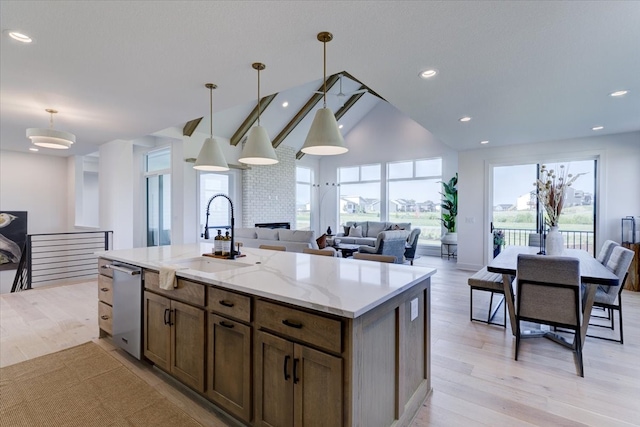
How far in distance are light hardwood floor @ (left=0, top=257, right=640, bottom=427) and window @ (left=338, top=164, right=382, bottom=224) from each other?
629cm

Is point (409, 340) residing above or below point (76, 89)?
below

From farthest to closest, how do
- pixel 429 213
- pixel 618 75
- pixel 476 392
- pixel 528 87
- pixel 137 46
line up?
1. pixel 429 213
2. pixel 528 87
3. pixel 618 75
4. pixel 137 46
5. pixel 476 392

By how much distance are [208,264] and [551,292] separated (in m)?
2.90

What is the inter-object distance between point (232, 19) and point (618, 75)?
138 inches

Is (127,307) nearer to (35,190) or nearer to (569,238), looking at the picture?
(35,190)

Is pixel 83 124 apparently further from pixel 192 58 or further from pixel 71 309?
pixel 192 58

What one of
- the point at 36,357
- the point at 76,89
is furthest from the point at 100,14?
the point at 36,357

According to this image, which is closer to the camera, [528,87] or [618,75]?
[618,75]

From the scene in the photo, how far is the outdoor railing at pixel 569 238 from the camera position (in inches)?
258

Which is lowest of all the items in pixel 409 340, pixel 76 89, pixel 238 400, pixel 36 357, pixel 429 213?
pixel 36 357

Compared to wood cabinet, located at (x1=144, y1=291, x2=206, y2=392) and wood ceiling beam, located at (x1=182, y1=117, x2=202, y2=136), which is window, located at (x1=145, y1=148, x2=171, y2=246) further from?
wood cabinet, located at (x1=144, y1=291, x2=206, y2=392)

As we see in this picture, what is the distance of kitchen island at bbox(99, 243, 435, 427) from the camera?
4.55 ft

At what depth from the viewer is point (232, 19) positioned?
209cm

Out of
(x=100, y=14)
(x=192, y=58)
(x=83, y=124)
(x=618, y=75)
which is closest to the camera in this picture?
(x=100, y=14)
